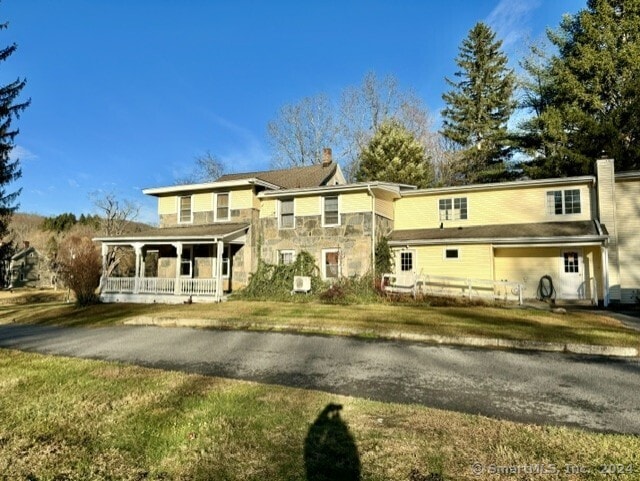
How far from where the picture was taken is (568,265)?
58.2 feet

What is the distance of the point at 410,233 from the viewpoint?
20703 mm

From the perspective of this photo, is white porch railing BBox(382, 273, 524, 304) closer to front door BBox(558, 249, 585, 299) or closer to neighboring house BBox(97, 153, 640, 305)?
neighboring house BBox(97, 153, 640, 305)

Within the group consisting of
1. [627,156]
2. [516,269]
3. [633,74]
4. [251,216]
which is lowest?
[516,269]

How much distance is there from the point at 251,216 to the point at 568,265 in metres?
14.7

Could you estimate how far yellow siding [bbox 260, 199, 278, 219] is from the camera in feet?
69.2

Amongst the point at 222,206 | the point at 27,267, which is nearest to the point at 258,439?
the point at 222,206

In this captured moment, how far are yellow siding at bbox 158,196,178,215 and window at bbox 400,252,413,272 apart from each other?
12.6 metres

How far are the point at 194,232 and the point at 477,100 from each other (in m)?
29.7

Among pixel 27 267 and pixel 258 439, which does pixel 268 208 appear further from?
pixel 27 267

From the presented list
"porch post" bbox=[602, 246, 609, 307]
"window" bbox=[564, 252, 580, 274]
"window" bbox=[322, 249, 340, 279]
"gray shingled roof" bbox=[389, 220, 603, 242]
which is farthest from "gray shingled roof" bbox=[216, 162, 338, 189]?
"porch post" bbox=[602, 246, 609, 307]

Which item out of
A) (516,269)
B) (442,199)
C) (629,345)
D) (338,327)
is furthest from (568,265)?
(338,327)

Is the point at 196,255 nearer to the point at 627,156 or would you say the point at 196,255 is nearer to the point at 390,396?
the point at 390,396

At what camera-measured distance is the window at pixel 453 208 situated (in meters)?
20.6

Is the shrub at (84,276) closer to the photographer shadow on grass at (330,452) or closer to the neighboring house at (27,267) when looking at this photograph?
the photographer shadow on grass at (330,452)
